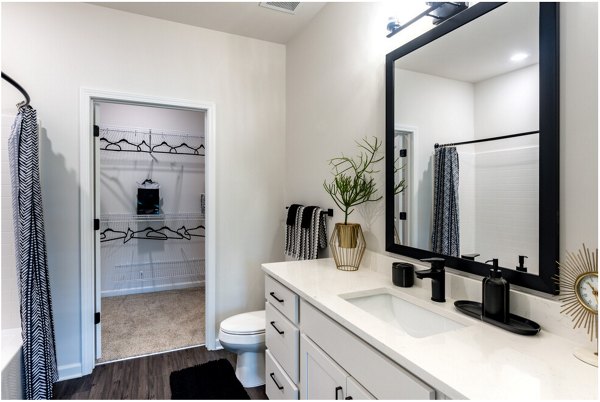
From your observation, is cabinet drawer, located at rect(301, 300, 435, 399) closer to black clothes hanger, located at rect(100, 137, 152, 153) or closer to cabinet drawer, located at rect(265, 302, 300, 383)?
cabinet drawer, located at rect(265, 302, 300, 383)

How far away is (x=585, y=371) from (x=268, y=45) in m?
2.96

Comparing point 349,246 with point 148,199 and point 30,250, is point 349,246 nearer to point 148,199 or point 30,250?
point 30,250

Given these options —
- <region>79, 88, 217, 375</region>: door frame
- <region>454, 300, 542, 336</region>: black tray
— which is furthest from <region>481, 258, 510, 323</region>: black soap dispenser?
<region>79, 88, 217, 375</region>: door frame

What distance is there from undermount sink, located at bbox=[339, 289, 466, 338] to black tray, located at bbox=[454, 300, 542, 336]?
0.07 meters

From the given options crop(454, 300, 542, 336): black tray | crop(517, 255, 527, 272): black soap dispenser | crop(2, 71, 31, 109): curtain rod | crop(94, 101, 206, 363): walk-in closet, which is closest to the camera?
crop(454, 300, 542, 336): black tray

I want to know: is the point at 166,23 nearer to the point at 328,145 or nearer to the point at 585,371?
the point at 328,145

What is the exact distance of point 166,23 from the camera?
102 inches

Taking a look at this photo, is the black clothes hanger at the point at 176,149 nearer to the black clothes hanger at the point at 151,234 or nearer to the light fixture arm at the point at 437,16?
the black clothes hanger at the point at 151,234

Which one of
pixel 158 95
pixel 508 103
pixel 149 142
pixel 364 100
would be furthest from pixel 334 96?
pixel 149 142

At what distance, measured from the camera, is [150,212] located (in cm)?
397

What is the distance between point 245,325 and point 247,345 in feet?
0.43

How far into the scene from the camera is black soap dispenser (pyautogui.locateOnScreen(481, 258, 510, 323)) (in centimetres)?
112

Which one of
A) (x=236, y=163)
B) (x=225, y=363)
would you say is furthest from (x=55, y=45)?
(x=225, y=363)

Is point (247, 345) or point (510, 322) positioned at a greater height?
point (510, 322)
